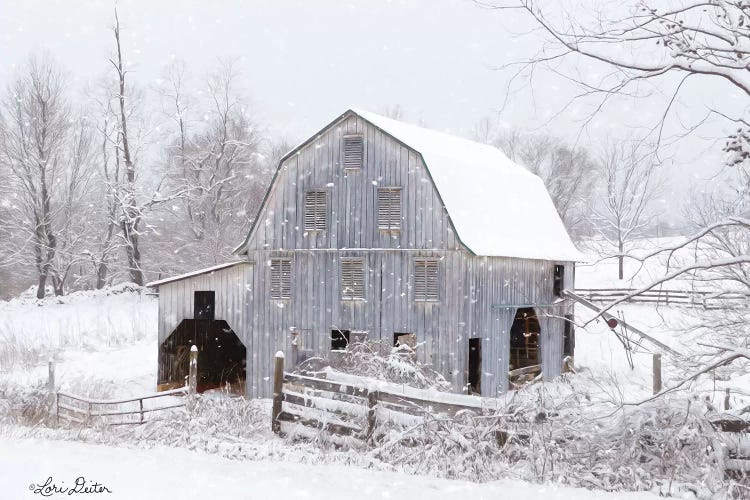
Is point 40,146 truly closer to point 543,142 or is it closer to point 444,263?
point 444,263

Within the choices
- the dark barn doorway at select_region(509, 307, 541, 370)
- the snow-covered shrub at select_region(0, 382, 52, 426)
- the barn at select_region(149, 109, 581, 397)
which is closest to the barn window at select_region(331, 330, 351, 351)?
the barn at select_region(149, 109, 581, 397)

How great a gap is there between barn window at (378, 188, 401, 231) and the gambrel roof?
1.15 meters

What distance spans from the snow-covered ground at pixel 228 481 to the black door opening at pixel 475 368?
1129 cm

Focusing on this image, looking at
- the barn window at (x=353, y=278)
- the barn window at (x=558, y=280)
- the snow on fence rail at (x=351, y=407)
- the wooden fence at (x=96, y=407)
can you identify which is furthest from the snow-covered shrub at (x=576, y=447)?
the barn window at (x=558, y=280)

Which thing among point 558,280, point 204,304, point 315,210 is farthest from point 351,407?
point 558,280

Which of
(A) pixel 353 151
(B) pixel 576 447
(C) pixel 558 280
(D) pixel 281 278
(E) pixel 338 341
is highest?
(A) pixel 353 151

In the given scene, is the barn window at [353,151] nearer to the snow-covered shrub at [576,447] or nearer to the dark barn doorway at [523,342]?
the dark barn doorway at [523,342]

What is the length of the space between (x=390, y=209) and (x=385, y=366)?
5.46m

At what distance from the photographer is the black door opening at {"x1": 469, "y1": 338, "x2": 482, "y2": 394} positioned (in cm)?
1921

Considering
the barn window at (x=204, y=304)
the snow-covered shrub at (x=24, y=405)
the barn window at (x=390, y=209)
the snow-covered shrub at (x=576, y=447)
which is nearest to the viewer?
the snow-covered shrub at (x=576, y=447)

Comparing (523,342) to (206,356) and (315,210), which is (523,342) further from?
(206,356)

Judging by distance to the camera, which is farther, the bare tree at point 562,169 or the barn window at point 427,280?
the bare tree at point 562,169

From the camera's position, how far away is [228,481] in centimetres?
750

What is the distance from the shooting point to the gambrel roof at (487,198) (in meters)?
18.7
